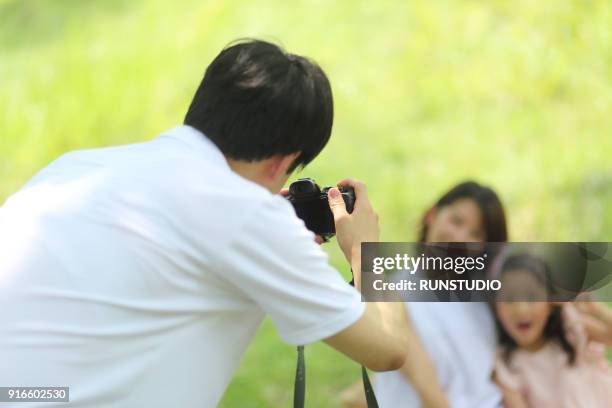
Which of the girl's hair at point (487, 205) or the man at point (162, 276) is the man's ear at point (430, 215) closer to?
the girl's hair at point (487, 205)

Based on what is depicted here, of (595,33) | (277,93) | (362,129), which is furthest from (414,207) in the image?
Answer: (277,93)

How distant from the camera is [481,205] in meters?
2.88

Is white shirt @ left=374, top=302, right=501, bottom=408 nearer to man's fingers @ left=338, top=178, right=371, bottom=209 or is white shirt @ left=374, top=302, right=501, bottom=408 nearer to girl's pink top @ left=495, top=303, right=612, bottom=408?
girl's pink top @ left=495, top=303, right=612, bottom=408

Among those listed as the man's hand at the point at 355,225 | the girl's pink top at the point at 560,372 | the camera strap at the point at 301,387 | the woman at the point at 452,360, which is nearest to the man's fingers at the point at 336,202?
the man's hand at the point at 355,225

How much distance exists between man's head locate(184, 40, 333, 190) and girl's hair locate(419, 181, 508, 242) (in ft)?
4.38

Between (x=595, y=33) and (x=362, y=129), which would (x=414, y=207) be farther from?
(x=595, y=33)

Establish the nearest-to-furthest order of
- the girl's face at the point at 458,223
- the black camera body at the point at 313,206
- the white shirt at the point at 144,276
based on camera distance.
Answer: the white shirt at the point at 144,276 < the black camera body at the point at 313,206 < the girl's face at the point at 458,223

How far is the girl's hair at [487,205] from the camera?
112 inches

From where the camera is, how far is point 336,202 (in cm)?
174

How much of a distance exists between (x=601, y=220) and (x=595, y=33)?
1223mm

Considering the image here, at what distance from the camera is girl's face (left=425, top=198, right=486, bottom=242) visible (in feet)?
9.32

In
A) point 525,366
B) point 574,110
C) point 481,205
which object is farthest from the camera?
point 574,110

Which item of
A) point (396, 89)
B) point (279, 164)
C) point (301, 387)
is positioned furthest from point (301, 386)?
point (396, 89)

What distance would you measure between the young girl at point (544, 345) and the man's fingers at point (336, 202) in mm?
973
